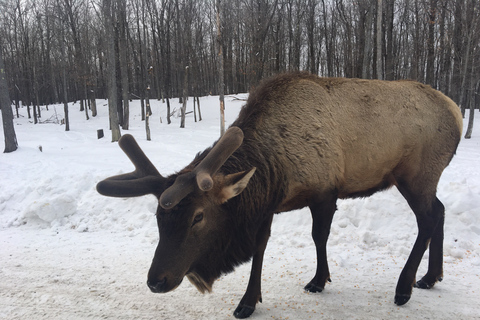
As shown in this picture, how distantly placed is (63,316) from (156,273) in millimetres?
1505

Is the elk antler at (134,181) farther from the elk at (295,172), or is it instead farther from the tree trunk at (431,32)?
the tree trunk at (431,32)

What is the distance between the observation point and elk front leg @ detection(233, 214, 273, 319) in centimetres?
302

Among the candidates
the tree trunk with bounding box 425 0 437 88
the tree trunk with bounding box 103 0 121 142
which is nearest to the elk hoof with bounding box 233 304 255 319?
the tree trunk with bounding box 103 0 121 142

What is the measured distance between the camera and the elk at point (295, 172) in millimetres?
2334

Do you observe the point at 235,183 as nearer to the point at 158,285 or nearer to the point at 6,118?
the point at 158,285

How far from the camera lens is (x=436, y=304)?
3131mm

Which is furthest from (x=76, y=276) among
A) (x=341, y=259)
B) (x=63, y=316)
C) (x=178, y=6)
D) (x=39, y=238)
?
(x=178, y=6)

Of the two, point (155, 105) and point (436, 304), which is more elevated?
point (155, 105)

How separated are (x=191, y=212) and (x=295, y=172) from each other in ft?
3.74

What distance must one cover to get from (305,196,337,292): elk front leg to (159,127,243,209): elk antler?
126 cm

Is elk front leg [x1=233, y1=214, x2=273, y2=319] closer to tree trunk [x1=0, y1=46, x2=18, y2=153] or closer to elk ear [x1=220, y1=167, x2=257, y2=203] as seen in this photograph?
elk ear [x1=220, y1=167, x2=257, y2=203]

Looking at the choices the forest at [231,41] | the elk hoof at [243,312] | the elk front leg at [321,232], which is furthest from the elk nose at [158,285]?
the forest at [231,41]

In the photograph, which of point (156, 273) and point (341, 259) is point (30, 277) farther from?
point (341, 259)

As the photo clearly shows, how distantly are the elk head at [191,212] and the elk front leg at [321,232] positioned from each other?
3.45ft
